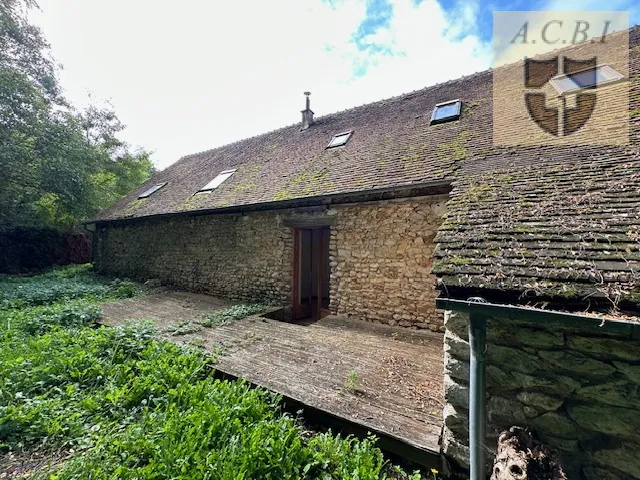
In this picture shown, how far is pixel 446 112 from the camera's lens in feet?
23.7

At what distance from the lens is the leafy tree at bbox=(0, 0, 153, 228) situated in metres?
Result: 9.89

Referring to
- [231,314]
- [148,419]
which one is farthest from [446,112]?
[148,419]

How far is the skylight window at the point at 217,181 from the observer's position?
9477mm

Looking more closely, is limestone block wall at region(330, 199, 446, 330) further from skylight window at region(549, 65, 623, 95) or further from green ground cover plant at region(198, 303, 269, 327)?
skylight window at region(549, 65, 623, 95)

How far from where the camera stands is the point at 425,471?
8.39 feet

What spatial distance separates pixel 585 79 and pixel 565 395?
679cm

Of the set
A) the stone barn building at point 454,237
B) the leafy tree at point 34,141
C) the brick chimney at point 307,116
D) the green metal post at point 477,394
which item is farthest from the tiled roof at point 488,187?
the leafy tree at point 34,141

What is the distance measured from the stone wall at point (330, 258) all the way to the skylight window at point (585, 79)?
152 inches

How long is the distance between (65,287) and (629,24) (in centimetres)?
1684

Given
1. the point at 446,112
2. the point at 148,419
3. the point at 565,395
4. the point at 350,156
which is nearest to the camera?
the point at 565,395

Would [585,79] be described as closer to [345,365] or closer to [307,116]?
[345,365]

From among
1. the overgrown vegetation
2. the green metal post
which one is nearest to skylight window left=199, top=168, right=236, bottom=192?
the overgrown vegetation

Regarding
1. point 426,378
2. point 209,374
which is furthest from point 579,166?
point 209,374

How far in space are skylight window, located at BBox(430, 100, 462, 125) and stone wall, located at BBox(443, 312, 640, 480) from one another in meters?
6.08
